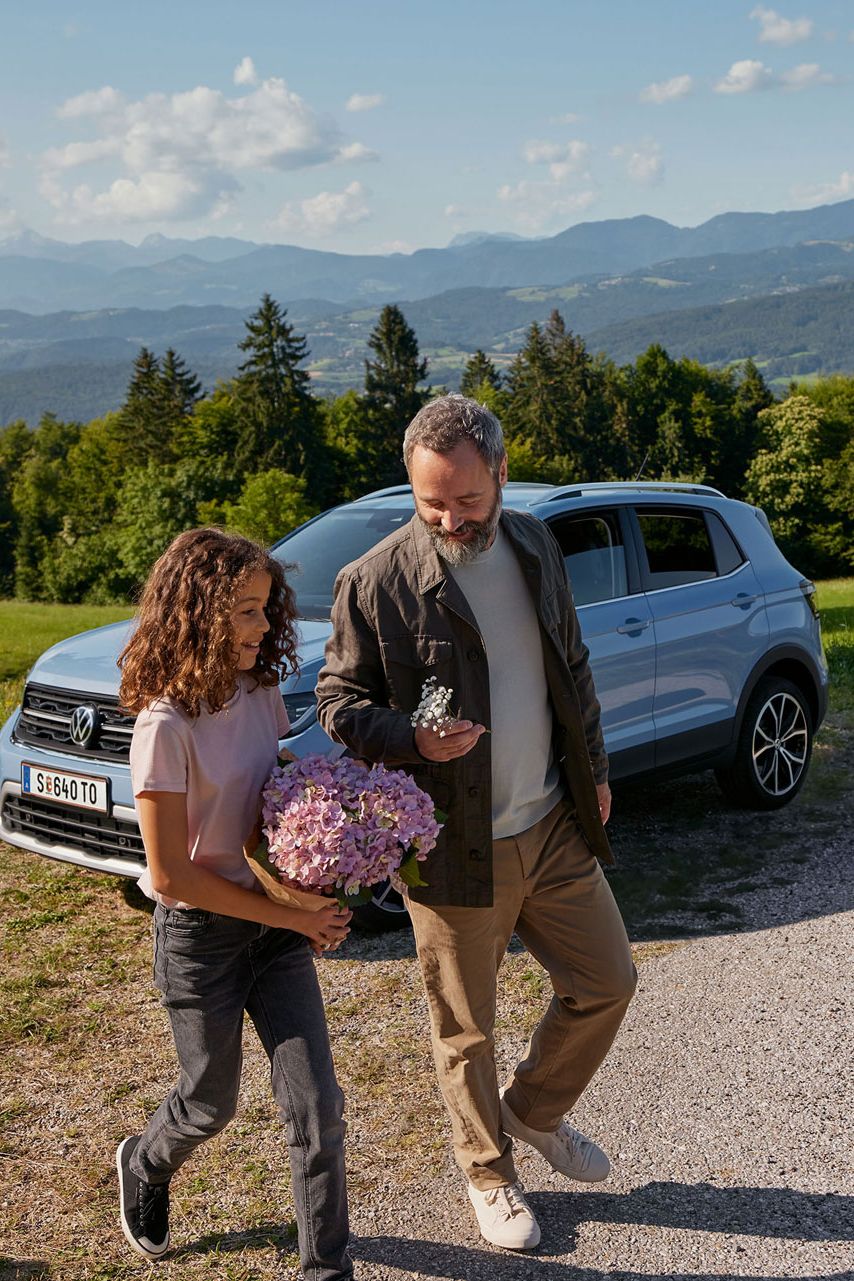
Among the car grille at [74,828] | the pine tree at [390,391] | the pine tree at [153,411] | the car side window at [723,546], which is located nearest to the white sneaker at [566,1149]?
the car grille at [74,828]

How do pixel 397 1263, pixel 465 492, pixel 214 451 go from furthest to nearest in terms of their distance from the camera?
1. pixel 214 451
2. pixel 397 1263
3. pixel 465 492

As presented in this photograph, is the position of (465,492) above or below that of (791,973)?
above

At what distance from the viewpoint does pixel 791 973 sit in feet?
16.1

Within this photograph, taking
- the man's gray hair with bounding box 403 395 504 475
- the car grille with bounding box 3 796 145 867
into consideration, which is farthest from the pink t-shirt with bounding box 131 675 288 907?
the car grille with bounding box 3 796 145 867

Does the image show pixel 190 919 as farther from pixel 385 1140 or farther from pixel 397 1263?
pixel 385 1140

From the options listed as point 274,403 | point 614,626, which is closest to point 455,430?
point 614,626

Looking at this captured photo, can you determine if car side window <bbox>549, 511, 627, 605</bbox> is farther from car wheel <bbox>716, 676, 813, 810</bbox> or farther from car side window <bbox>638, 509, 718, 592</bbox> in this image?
car wheel <bbox>716, 676, 813, 810</bbox>

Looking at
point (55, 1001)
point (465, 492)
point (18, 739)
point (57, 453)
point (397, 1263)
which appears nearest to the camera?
point (465, 492)

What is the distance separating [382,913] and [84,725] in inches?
58.4

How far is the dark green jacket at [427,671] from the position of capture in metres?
3.02

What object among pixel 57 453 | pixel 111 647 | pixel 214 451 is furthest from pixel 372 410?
pixel 111 647

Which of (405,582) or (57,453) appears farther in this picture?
(57,453)

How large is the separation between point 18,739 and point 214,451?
245 ft

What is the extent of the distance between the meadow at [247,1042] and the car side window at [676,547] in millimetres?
1141
